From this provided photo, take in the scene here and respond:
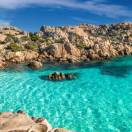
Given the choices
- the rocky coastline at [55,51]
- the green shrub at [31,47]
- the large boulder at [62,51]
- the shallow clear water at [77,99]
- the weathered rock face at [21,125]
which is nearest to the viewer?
the weathered rock face at [21,125]

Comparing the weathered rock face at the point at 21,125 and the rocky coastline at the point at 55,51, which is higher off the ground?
the rocky coastline at the point at 55,51

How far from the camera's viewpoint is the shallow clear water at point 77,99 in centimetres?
2420

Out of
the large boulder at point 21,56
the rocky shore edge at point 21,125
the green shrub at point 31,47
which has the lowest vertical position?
the rocky shore edge at point 21,125

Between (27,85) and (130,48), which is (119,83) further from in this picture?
(130,48)

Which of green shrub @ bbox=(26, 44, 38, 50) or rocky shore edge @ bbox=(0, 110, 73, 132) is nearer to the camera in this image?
rocky shore edge @ bbox=(0, 110, 73, 132)

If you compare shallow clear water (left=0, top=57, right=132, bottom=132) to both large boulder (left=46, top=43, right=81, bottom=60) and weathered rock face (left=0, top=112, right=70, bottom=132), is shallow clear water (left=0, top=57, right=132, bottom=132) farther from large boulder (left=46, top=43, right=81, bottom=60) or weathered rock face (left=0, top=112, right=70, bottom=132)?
large boulder (left=46, top=43, right=81, bottom=60)

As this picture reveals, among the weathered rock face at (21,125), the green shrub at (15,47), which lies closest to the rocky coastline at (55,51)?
the green shrub at (15,47)

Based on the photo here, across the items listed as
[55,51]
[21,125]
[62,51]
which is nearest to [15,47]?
[55,51]

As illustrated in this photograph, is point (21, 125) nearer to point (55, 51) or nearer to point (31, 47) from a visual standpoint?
point (55, 51)

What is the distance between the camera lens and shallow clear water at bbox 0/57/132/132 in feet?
79.4

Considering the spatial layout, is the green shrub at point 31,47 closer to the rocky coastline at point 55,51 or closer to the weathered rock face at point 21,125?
the rocky coastline at point 55,51

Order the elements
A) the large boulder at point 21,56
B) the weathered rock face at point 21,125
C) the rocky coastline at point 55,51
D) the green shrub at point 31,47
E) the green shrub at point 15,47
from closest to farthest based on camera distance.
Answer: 1. the weathered rock face at point 21,125
2. the large boulder at point 21,56
3. the rocky coastline at point 55,51
4. the green shrub at point 15,47
5. the green shrub at point 31,47

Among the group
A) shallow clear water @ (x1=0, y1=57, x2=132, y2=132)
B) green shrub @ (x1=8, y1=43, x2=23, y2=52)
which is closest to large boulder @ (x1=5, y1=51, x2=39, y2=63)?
green shrub @ (x1=8, y1=43, x2=23, y2=52)

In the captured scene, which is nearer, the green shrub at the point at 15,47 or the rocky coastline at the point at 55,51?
the rocky coastline at the point at 55,51
